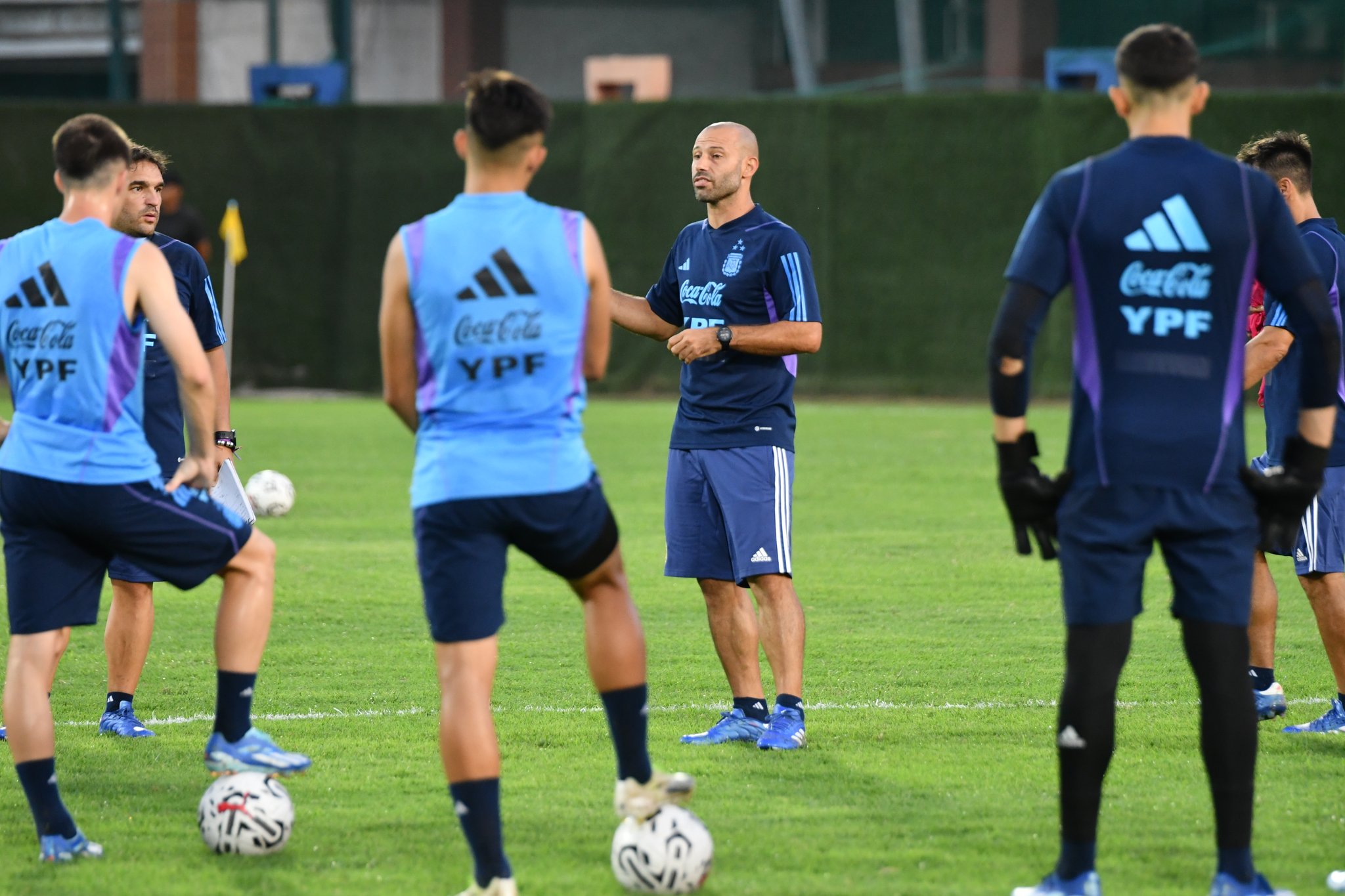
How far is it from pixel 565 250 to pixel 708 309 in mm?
2175

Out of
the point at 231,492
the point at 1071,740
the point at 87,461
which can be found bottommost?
the point at 1071,740

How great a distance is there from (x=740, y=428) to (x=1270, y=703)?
226 cm

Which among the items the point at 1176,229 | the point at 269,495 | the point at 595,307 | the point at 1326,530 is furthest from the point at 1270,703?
the point at 269,495

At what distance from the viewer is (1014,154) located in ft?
64.4

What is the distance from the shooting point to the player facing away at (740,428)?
6012 mm

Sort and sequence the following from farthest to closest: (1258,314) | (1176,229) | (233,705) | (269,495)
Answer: (269,495), (1258,314), (233,705), (1176,229)

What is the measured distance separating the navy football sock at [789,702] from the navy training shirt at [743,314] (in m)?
0.95

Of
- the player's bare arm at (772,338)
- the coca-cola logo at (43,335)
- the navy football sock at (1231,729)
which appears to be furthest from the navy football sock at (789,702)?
the coca-cola logo at (43,335)

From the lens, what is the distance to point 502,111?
4.02 m

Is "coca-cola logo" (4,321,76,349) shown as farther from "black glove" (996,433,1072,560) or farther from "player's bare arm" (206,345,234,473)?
"black glove" (996,433,1072,560)

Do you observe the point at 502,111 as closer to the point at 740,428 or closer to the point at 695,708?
the point at 740,428

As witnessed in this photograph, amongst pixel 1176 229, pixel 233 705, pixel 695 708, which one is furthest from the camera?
pixel 695 708

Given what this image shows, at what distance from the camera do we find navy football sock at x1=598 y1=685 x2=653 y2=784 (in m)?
4.29

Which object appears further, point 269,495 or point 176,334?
point 269,495
